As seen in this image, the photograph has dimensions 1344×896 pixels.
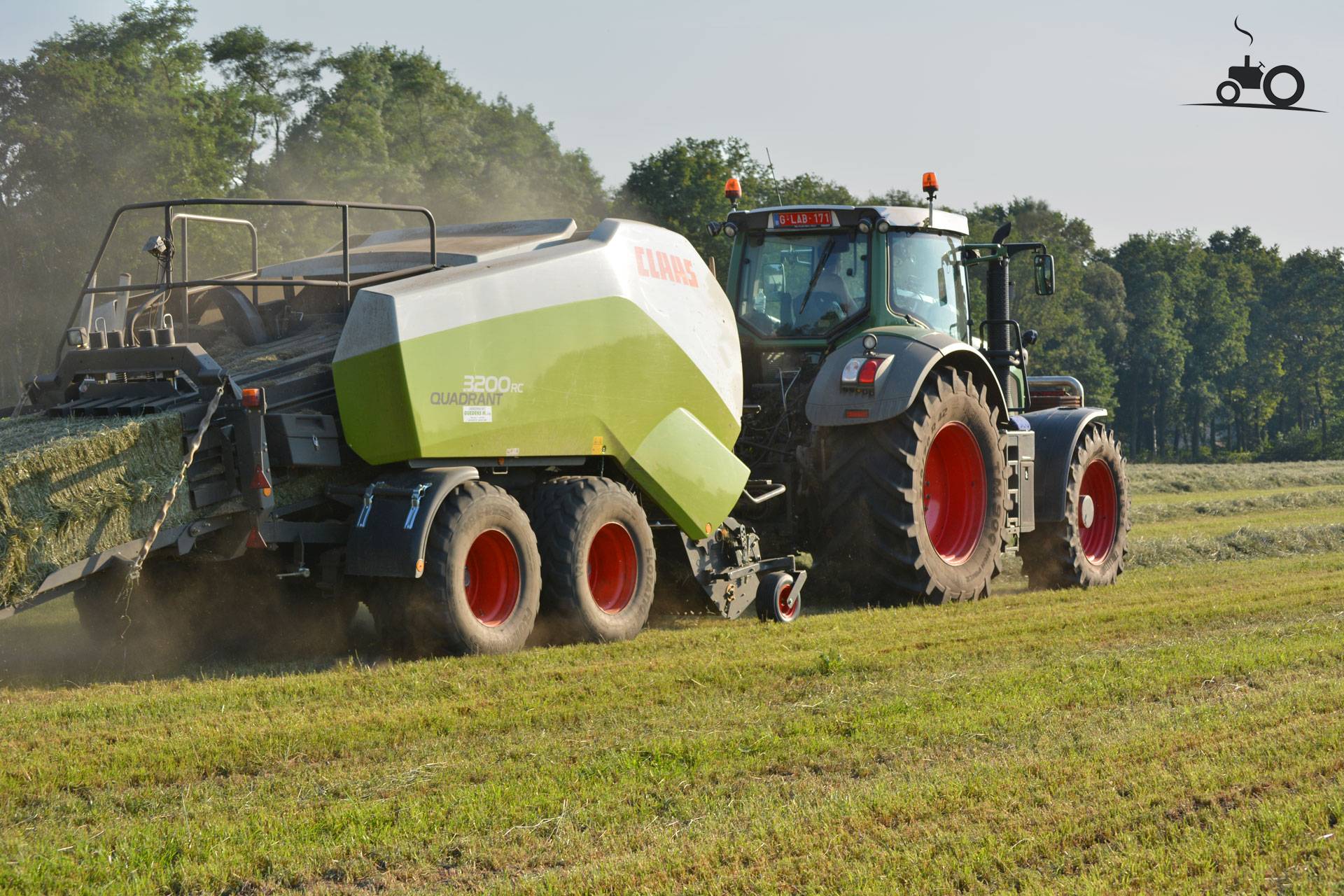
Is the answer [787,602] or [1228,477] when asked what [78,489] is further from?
[1228,477]

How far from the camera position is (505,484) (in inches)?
321

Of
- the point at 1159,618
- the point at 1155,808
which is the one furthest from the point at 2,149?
the point at 1155,808

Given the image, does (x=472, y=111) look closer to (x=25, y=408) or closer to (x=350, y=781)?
(x=25, y=408)

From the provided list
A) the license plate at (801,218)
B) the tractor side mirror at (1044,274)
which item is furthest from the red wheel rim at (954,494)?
the license plate at (801,218)

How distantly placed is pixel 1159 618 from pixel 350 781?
18.3ft

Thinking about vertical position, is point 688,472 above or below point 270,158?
below

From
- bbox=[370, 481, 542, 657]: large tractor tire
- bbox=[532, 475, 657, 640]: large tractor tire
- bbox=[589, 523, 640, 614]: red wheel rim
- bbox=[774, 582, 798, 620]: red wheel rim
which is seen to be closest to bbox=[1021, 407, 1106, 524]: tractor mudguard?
bbox=[774, 582, 798, 620]: red wheel rim

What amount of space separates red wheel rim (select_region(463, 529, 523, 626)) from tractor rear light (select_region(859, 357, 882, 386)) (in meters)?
3.07

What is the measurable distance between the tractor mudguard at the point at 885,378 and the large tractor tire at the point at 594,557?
1822 millimetres

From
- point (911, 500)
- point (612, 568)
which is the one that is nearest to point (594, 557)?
point (612, 568)

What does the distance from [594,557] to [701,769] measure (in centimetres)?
374

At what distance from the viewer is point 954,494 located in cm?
1090

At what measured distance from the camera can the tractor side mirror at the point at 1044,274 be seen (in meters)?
11.3

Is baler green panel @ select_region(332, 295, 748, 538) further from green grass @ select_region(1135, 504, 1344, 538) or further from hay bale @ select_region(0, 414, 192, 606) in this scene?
green grass @ select_region(1135, 504, 1344, 538)
